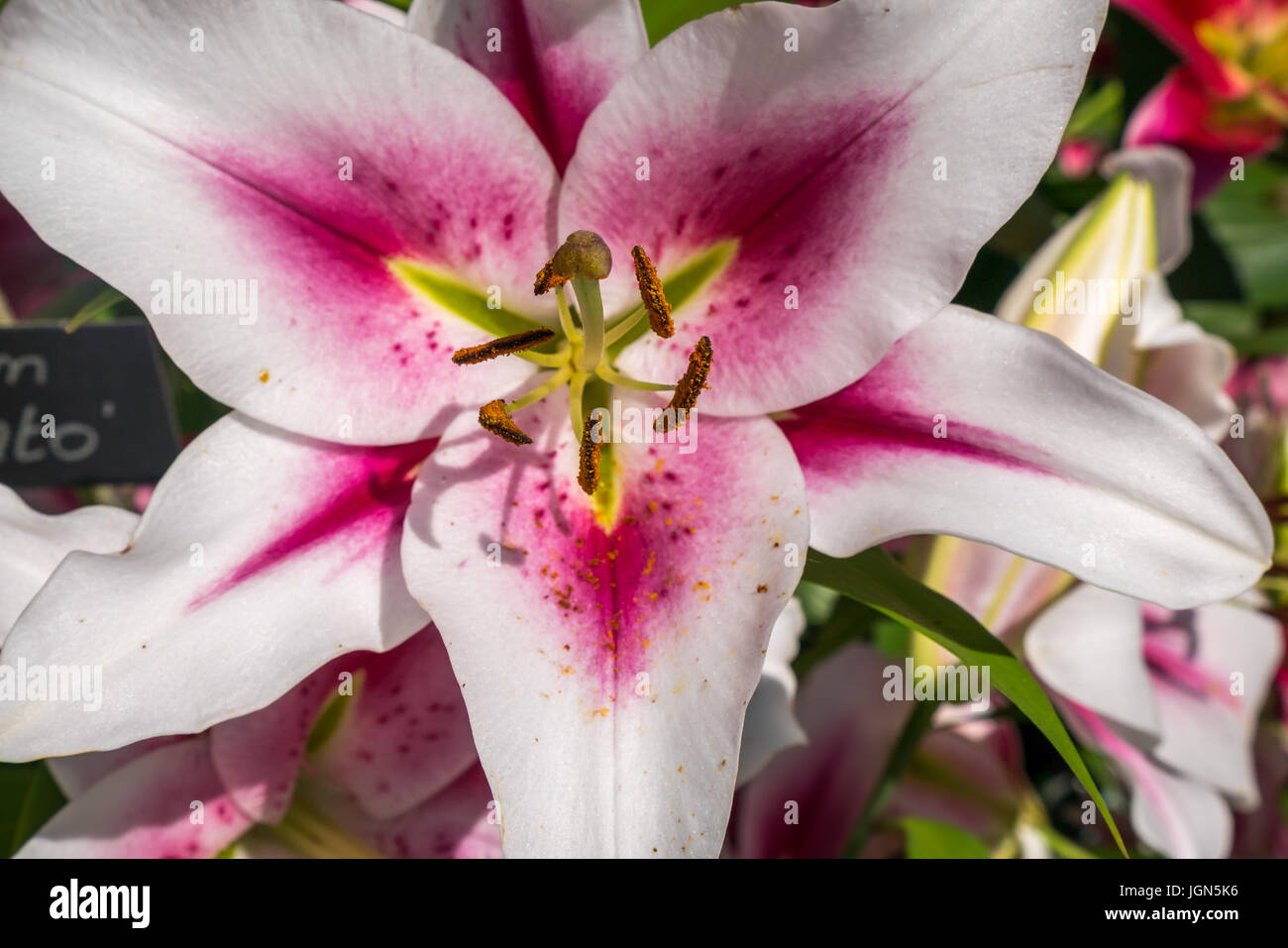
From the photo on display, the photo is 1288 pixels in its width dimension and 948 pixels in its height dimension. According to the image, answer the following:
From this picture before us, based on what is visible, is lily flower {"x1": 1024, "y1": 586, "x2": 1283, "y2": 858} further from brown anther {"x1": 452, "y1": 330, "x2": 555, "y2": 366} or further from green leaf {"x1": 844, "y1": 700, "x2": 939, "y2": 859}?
brown anther {"x1": 452, "y1": 330, "x2": 555, "y2": 366}

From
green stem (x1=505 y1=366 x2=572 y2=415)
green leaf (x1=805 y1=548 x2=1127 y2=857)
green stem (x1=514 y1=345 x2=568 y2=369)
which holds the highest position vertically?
green stem (x1=514 y1=345 x2=568 y2=369)

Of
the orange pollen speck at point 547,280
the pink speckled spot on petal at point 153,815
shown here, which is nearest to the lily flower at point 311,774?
the pink speckled spot on petal at point 153,815

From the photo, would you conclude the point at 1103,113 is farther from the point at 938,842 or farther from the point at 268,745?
the point at 268,745

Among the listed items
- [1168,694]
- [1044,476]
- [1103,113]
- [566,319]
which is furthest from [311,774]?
[1103,113]

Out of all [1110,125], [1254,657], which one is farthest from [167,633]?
[1110,125]

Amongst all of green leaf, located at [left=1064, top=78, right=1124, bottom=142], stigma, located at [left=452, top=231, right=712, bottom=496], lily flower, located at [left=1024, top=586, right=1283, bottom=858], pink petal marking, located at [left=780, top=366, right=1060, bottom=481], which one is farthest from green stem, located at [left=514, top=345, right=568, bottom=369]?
green leaf, located at [left=1064, top=78, right=1124, bottom=142]
